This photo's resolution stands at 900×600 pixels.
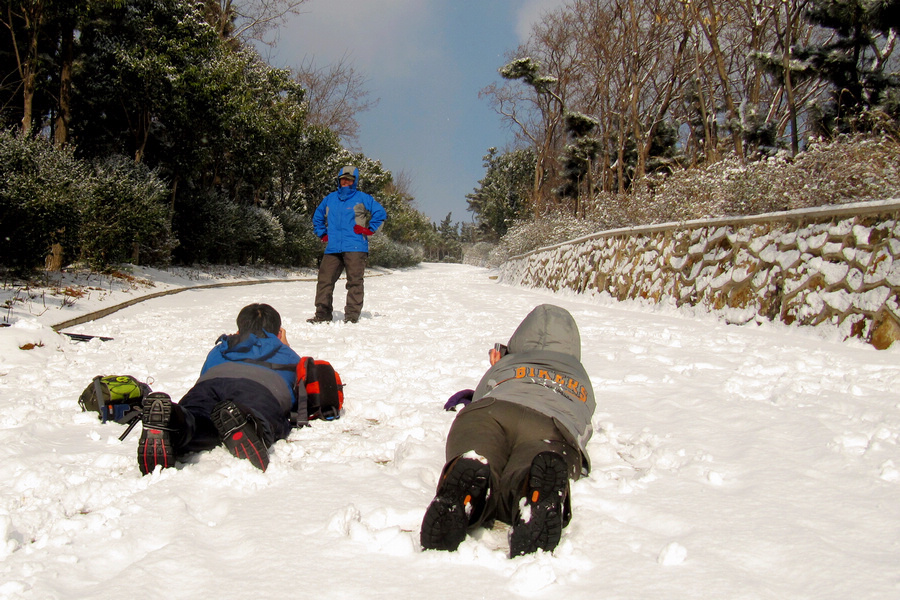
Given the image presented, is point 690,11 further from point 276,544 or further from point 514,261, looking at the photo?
point 276,544

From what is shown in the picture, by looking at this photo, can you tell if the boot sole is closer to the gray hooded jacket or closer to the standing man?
the gray hooded jacket

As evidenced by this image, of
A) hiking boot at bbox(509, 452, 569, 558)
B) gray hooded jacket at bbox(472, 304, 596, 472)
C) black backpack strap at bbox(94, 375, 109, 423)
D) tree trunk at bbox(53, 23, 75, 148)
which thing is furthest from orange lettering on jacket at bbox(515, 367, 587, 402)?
tree trunk at bbox(53, 23, 75, 148)

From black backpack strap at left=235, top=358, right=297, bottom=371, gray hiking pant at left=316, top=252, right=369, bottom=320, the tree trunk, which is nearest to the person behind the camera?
black backpack strap at left=235, top=358, right=297, bottom=371

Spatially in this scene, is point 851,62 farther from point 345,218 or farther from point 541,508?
point 541,508

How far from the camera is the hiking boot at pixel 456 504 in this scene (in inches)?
66.9

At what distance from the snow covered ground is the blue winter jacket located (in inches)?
10.7

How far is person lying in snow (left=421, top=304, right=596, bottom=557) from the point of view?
1703 millimetres

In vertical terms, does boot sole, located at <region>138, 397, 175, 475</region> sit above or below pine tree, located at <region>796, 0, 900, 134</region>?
below

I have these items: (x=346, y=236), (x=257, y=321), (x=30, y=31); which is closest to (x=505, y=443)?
(x=257, y=321)

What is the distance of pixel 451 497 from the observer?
1746mm

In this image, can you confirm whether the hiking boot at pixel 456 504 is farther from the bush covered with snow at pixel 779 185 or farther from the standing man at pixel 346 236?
the bush covered with snow at pixel 779 185

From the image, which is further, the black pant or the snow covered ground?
the black pant

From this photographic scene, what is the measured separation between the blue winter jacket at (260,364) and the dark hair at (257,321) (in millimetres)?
43

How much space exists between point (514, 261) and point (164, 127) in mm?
12309
